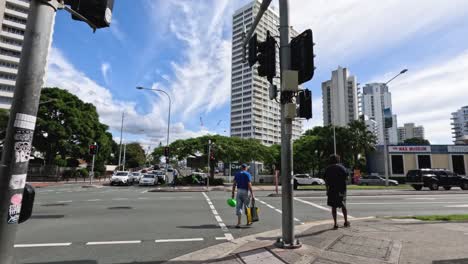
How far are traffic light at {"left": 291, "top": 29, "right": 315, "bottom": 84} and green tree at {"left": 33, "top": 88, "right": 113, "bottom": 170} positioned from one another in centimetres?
3551

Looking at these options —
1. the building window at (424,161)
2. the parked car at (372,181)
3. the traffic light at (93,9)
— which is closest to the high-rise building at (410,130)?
the building window at (424,161)

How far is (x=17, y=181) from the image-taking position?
2328 millimetres

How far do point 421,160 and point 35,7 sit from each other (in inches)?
2067

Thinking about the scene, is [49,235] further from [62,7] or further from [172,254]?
[62,7]

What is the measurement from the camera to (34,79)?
2463 millimetres

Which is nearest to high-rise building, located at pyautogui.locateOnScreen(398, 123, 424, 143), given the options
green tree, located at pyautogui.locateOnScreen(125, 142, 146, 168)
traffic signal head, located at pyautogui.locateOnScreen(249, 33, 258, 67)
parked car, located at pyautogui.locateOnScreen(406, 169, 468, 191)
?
green tree, located at pyautogui.locateOnScreen(125, 142, 146, 168)

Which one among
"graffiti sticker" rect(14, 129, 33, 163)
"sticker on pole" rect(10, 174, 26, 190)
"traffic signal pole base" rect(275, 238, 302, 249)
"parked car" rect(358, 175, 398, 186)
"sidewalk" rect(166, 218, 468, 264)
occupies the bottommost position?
"sidewalk" rect(166, 218, 468, 264)

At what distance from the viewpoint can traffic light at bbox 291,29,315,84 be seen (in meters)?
5.23

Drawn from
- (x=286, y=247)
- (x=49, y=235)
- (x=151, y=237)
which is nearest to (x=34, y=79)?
(x=286, y=247)

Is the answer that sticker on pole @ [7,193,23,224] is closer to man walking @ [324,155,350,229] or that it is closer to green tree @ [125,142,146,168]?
man walking @ [324,155,350,229]

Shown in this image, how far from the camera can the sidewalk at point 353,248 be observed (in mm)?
4695

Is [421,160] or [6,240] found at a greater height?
[421,160]

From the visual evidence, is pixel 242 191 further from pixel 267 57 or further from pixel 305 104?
pixel 267 57

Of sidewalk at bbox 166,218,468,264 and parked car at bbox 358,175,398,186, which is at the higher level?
parked car at bbox 358,175,398,186
